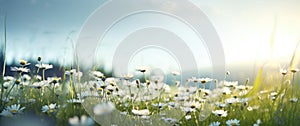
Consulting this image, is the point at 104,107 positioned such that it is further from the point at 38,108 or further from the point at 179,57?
the point at 179,57

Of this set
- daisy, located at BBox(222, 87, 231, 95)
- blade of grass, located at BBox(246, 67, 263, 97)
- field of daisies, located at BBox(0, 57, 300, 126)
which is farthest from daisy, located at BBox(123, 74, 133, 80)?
blade of grass, located at BBox(246, 67, 263, 97)

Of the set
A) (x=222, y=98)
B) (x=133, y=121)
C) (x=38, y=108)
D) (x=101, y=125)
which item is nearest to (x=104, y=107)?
(x=101, y=125)

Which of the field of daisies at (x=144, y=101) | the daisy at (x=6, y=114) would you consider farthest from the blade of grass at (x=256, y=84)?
the daisy at (x=6, y=114)

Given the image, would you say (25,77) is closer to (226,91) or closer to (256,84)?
(226,91)

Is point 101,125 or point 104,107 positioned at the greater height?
point 104,107

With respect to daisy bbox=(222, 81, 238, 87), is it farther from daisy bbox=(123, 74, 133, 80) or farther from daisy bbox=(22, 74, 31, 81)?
daisy bbox=(22, 74, 31, 81)

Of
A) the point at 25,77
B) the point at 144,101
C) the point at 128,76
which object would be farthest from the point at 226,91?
the point at 25,77

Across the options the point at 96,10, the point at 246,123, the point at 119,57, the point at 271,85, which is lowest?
the point at 246,123

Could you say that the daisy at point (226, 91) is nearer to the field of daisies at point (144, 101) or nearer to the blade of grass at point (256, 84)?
the field of daisies at point (144, 101)
